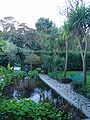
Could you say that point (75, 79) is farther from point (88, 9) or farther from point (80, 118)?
point (80, 118)

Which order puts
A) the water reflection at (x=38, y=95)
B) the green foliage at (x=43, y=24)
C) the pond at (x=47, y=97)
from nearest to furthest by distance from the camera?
the pond at (x=47, y=97), the water reflection at (x=38, y=95), the green foliage at (x=43, y=24)

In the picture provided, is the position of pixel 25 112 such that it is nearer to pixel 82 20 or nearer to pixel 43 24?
pixel 82 20

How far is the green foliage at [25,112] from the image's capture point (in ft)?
18.6

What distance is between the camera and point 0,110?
556 centimetres

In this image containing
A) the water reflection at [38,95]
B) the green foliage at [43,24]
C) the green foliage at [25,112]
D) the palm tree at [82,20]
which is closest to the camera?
the green foliage at [25,112]

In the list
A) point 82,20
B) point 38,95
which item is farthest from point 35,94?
point 82,20

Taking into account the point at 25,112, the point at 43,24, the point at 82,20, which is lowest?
the point at 25,112

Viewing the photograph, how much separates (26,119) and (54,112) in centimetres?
88

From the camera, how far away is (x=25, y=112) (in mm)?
5898

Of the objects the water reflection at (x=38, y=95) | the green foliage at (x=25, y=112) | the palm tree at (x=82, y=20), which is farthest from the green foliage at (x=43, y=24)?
the green foliage at (x=25, y=112)

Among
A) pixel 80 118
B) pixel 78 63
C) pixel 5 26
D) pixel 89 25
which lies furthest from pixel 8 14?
pixel 80 118

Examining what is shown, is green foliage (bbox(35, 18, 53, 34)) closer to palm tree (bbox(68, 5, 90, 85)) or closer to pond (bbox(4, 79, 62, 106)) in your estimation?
palm tree (bbox(68, 5, 90, 85))

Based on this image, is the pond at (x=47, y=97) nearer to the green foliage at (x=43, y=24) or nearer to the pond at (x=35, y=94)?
the pond at (x=35, y=94)

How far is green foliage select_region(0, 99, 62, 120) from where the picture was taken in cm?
568
